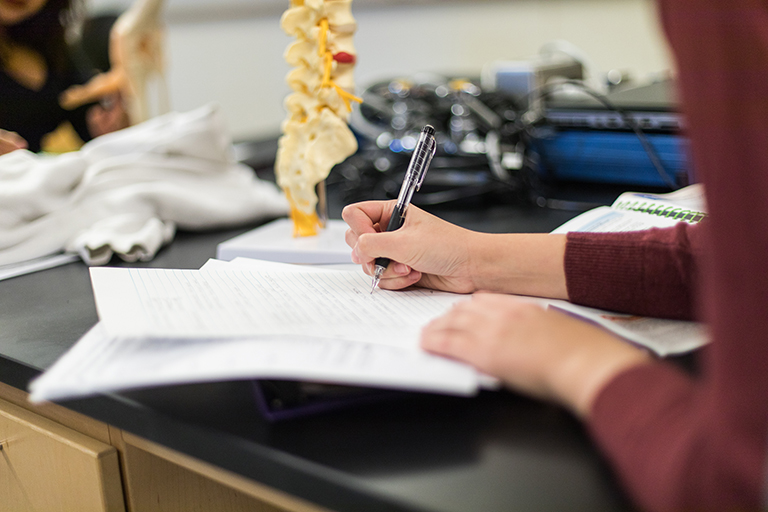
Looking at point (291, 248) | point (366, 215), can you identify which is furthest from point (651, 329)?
point (291, 248)

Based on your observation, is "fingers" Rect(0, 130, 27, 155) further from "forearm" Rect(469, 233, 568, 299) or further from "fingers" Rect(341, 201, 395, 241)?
"forearm" Rect(469, 233, 568, 299)

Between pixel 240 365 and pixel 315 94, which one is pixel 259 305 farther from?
pixel 315 94

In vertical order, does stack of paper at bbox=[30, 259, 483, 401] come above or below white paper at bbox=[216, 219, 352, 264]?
above

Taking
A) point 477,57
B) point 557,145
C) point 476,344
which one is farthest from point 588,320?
point 477,57

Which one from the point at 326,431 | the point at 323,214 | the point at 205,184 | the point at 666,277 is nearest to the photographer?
the point at 326,431

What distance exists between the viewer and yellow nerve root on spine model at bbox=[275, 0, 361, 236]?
80 cm

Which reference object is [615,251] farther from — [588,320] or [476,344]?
[476,344]

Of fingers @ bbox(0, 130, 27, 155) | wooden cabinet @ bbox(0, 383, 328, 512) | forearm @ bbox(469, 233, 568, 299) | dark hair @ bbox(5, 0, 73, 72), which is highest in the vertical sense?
dark hair @ bbox(5, 0, 73, 72)

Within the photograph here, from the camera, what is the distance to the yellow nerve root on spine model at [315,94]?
0.80 m

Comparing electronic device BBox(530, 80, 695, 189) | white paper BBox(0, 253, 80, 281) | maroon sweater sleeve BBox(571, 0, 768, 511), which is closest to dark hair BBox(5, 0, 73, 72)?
white paper BBox(0, 253, 80, 281)

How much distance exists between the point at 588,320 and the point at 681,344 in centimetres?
7

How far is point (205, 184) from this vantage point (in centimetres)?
101

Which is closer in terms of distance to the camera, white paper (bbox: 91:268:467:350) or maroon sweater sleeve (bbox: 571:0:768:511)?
maroon sweater sleeve (bbox: 571:0:768:511)

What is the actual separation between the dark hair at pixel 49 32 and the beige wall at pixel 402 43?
0.55m
